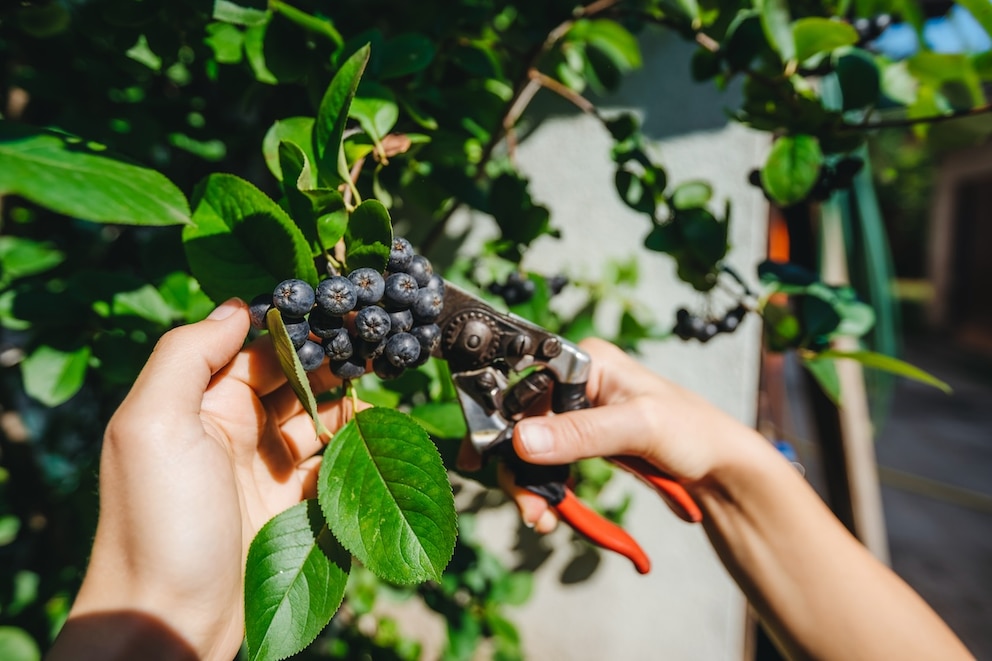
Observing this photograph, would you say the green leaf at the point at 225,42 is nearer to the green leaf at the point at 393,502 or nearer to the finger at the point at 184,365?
the finger at the point at 184,365

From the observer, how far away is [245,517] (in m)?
0.73

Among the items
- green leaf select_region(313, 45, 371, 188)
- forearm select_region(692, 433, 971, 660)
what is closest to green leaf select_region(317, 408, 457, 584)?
green leaf select_region(313, 45, 371, 188)

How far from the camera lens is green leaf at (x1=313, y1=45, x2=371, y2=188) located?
0.57 metres

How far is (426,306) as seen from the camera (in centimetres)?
64

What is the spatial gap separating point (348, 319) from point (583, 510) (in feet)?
1.58

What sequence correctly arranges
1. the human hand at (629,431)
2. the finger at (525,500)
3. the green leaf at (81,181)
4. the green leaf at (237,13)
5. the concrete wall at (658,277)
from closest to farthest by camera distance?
the green leaf at (81,181) → the green leaf at (237,13) → the human hand at (629,431) → the finger at (525,500) → the concrete wall at (658,277)

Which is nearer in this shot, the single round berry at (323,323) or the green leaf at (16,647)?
Answer: the single round berry at (323,323)

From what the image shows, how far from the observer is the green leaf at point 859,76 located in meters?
0.82

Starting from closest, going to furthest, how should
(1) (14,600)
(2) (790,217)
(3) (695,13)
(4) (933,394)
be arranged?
1. (3) (695,13)
2. (1) (14,600)
3. (2) (790,217)
4. (4) (933,394)

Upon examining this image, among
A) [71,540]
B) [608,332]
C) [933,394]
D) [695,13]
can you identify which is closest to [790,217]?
[608,332]

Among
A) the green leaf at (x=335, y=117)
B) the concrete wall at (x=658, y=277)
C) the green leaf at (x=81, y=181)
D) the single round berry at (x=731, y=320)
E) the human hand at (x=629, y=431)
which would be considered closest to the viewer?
the green leaf at (x=81, y=181)

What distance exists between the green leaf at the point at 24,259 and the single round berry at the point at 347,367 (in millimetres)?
650

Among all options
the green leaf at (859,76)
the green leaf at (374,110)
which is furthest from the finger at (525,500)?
the green leaf at (859,76)

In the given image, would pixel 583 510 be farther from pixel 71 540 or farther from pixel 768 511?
pixel 71 540
